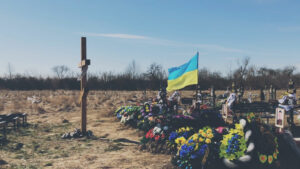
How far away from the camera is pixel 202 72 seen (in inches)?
1930

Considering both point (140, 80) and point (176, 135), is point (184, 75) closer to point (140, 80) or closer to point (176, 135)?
point (176, 135)

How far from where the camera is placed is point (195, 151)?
6023 mm

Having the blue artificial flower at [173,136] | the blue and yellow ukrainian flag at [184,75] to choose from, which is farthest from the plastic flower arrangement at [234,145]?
the blue and yellow ukrainian flag at [184,75]

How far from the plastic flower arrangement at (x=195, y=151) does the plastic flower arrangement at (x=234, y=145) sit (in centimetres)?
35

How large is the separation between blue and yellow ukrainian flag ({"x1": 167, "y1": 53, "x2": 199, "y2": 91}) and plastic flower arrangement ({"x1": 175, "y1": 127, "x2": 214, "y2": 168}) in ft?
7.68

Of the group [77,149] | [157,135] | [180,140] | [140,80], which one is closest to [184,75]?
[157,135]

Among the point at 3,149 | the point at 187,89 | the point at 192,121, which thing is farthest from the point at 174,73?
the point at 187,89

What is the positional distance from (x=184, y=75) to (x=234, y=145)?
145 inches

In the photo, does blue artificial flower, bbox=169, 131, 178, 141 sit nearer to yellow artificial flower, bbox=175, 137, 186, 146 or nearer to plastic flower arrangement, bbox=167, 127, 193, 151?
plastic flower arrangement, bbox=167, 127, 193, 151

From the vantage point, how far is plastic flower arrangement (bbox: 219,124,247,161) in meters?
5.61

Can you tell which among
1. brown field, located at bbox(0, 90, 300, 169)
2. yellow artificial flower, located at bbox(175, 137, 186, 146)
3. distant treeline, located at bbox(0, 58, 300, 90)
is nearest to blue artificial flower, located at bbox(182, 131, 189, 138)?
yellow artificial flower, located at bbox(175, 137, 186, 146)

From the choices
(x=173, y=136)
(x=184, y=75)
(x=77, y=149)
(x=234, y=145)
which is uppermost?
(x=184, y=75)

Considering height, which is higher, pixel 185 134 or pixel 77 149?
pixel 185 134

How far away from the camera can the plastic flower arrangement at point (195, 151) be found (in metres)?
5.91
